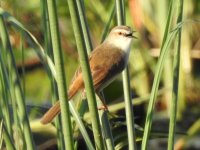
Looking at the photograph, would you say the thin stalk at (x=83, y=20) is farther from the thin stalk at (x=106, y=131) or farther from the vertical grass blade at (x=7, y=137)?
the vertical grass blade at (x=7, y=137)

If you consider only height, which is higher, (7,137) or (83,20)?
(83,20)

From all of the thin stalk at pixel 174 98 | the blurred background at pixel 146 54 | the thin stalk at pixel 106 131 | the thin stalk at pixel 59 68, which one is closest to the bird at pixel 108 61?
the thin stalk at pixel 106 131

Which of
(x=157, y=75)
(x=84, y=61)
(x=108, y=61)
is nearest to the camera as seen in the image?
(x=84, y=61)

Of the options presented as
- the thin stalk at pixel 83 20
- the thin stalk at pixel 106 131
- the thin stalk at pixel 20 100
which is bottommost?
the thin stalk at pixel 106 131

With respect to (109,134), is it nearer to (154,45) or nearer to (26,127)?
(26,127)

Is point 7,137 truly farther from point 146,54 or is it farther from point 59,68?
point 146,54

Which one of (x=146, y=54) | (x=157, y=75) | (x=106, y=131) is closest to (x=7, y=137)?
(x=106, y=131)

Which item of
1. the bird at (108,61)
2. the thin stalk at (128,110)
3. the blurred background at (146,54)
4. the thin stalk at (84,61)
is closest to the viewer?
the thin stalk at (84,61)

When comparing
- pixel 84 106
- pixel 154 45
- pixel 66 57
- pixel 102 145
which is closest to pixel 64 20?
pixel 66 57
